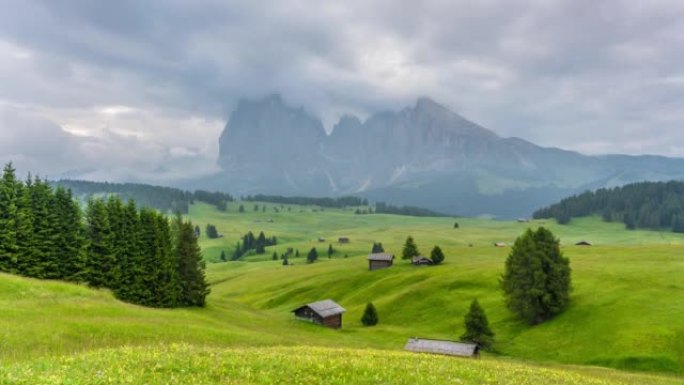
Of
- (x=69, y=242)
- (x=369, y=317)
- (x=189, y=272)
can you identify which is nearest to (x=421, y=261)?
(x=369, y=317)

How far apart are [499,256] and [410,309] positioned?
61.3 metres

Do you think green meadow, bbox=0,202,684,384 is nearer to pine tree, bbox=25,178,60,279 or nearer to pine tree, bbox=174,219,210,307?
pine tree, bbox=174,219,210,307

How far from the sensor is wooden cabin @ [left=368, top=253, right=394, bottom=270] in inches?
5463

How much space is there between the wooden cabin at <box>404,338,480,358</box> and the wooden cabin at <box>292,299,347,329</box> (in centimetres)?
3029

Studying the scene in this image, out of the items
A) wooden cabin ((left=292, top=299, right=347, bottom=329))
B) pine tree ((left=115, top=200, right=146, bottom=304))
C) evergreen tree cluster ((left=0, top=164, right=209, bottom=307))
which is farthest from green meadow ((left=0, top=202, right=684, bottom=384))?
pine tree ((left=115, top=200, right=146, bottom=304))

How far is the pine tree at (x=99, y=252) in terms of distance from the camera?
6725 cm

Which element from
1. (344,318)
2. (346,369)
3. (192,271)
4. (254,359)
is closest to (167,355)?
(254,359)

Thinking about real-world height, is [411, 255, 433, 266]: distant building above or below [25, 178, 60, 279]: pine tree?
below

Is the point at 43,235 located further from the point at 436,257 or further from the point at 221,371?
the point at 436,257

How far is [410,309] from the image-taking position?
96.0 m

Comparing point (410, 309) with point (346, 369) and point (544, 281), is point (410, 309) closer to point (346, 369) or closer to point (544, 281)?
point (544, 281)

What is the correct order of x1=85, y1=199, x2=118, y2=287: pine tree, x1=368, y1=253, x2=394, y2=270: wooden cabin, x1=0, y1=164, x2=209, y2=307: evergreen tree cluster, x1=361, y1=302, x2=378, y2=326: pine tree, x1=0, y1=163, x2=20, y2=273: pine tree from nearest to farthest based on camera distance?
x1=0, y1=163, x2=20, y2=273: pine tree → x1=0, y1=164, x2=209, y2=307: evergreen tree cluster → x1=85, y1=199, x2=118, y2=287: pine tree → x1=361, y1=302, x2=378, y2=326: pine tree → x1=368, y1=253, x2=394, y2=270: wooden cabin

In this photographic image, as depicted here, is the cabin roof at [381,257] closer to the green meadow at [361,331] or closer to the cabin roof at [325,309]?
the green meadow at [361,331]

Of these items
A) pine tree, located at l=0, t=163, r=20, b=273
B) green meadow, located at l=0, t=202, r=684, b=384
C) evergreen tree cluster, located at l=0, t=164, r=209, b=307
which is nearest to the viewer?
green meadow, located at l=0, t=202, r=684, b=384
